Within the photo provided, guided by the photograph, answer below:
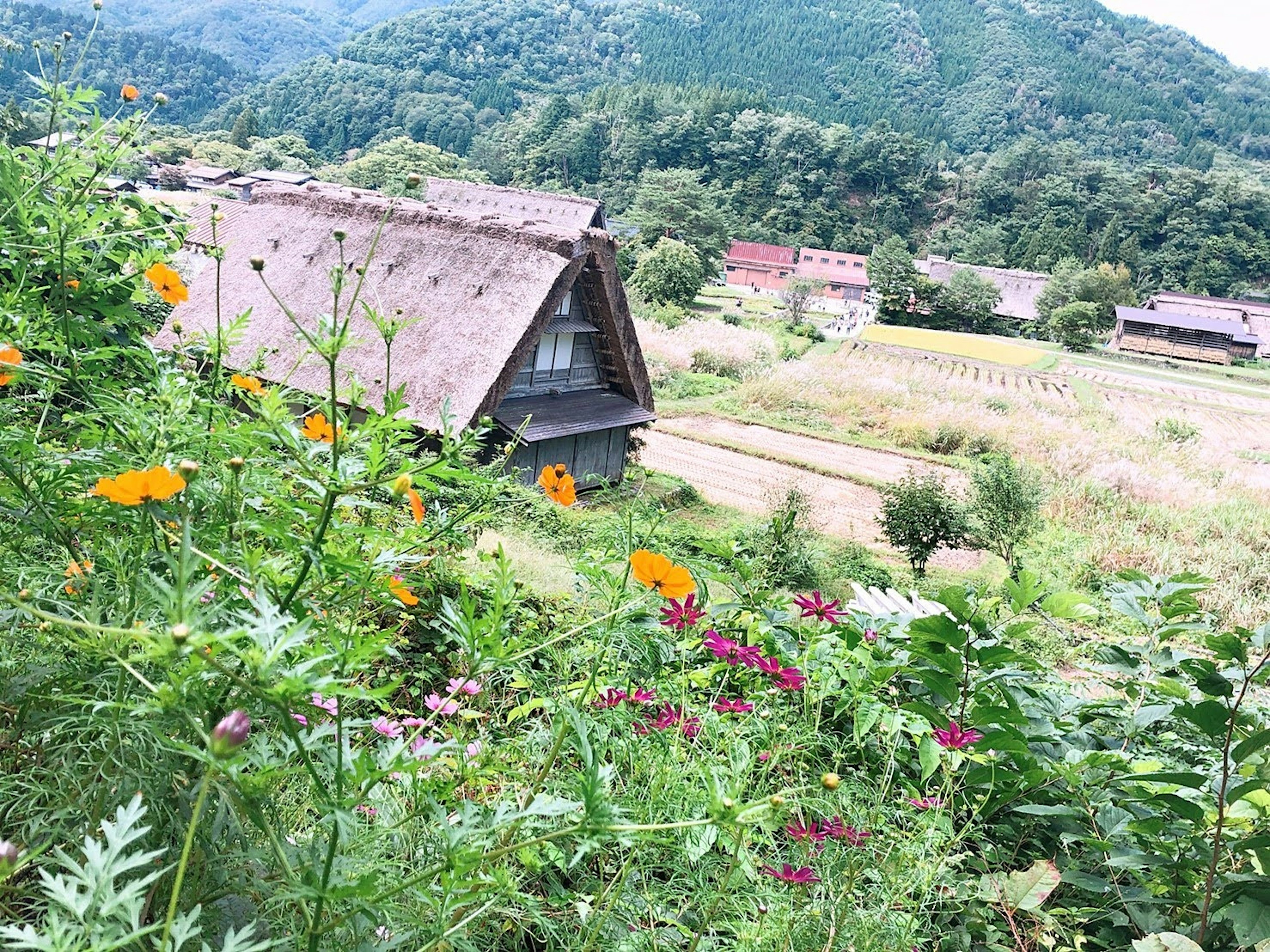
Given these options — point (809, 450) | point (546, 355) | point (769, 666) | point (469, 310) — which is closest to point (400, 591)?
point (769, 666)

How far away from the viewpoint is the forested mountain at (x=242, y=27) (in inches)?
4779

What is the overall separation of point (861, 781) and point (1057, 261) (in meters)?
52.0

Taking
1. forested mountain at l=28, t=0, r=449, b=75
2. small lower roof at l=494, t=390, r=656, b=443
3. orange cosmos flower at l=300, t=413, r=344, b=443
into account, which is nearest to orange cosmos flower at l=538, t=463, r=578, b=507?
orange cosmos flower at l=300, t=413, r=344, b=443

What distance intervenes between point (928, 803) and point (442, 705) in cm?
83

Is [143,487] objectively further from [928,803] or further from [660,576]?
[928,803]

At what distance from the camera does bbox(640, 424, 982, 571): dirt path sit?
1123cm

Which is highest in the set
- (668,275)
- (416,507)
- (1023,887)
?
(668,275)

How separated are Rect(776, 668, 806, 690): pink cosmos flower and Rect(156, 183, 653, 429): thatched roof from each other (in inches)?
255

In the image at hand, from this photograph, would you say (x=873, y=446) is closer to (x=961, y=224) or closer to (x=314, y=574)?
(x=314, y=574)

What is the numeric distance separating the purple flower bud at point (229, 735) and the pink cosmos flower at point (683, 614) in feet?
3.30

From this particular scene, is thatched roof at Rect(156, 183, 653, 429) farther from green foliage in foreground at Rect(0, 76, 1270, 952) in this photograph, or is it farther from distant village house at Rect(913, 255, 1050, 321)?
distant village house at Rect(913, 255, 1050, 321)

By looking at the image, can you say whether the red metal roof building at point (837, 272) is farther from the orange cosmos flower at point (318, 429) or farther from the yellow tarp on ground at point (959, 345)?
the orange cosmos flower at point (318, 429)

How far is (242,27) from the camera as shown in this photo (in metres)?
132

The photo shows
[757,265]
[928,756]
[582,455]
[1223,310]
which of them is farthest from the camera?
[757,265]
